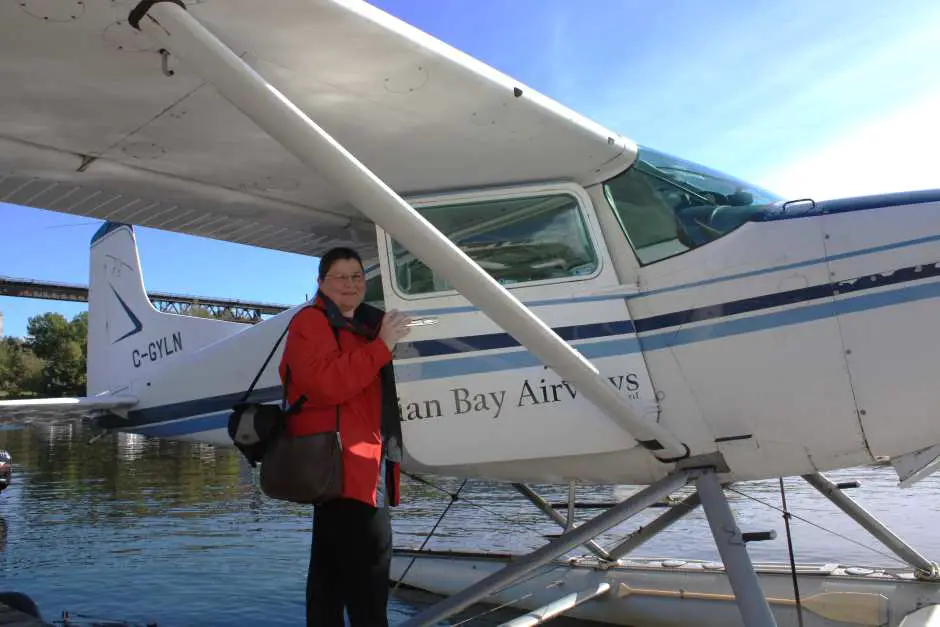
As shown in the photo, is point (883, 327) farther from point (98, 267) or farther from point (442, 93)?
point (98, 267)

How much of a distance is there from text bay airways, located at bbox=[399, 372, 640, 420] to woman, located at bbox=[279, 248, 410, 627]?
2.00 ft

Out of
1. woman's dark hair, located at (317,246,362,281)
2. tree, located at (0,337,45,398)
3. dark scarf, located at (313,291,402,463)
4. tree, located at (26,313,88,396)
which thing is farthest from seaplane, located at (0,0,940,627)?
tree, located at (0,337,45,398)

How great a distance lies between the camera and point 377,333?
96.9 inches

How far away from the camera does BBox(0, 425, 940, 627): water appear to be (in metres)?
5.85

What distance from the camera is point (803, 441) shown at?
2754 millimetres

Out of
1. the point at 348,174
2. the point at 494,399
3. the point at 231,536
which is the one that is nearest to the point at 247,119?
the point at 348,174

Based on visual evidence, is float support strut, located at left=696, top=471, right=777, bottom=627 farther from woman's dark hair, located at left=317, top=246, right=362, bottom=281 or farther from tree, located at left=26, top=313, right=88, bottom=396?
tree, located at left=26, top=313, right=88, bottom=396

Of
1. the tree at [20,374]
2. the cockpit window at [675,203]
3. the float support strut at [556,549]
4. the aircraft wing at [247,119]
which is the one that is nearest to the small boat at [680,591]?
the float support strut at [556,549]

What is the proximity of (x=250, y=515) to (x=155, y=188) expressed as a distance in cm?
757

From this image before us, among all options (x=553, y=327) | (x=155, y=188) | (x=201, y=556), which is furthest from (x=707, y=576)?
(x=201, y=556)

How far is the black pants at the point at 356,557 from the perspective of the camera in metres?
2.28

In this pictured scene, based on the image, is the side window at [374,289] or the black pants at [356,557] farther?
the side window at [374,289]

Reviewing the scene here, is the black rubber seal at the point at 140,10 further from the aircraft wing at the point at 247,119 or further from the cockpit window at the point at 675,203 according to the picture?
the cockpit window at the point at 675,203

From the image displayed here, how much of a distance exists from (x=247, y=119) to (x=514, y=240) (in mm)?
1233
